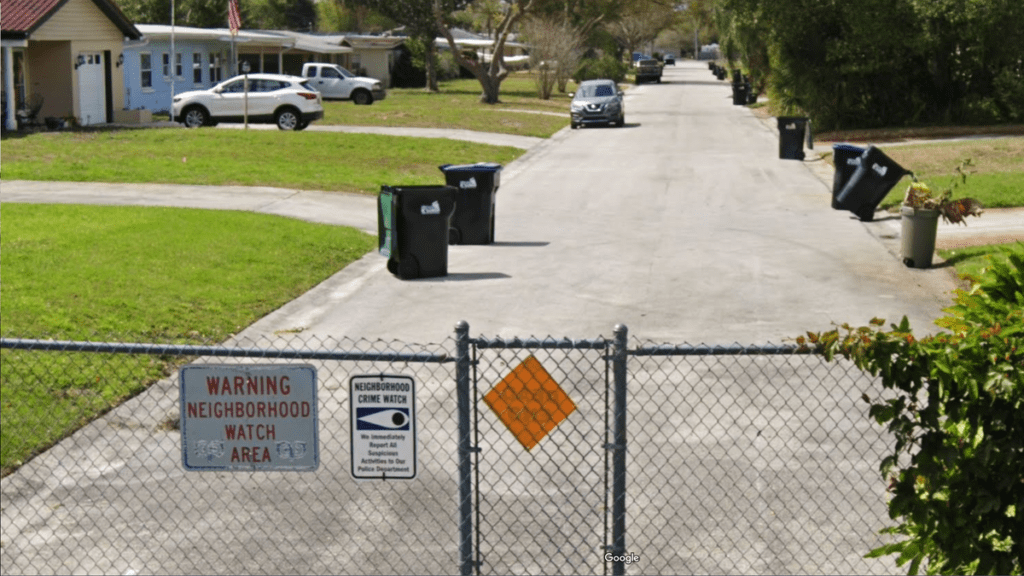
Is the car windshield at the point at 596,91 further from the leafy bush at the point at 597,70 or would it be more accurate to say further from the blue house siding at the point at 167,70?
the leafy bush at the point at 597,70

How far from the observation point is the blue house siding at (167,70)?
4631 cm

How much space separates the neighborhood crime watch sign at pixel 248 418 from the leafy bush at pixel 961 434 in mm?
2532

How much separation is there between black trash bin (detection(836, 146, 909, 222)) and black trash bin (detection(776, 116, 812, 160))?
1117 centimetres

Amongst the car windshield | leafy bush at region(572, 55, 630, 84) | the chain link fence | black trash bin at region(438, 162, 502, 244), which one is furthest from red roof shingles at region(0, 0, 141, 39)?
leafy bush at region(572, 55, 630, 84)

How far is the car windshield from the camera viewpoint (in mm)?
47812

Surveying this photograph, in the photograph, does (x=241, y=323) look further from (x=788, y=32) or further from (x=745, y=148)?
(x=788, y=32)

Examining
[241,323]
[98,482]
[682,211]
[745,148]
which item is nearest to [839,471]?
[98,482]

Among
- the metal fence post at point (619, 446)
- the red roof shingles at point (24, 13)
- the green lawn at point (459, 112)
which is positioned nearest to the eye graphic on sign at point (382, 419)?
the metal fence post at point (619, 446)

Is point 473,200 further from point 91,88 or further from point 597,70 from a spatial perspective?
point 597,70

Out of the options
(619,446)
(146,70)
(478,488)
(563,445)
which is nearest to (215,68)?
(146,70)

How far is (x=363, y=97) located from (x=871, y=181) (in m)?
36.3

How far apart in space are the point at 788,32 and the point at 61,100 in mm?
22060

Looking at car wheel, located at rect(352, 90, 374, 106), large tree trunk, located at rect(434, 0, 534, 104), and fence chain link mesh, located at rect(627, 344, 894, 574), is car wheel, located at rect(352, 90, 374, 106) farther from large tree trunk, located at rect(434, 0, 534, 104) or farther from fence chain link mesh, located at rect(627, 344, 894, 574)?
fence chain link mesh, located at rect(627, 344, 894, 574)

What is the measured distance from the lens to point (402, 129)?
4228 centimetres
